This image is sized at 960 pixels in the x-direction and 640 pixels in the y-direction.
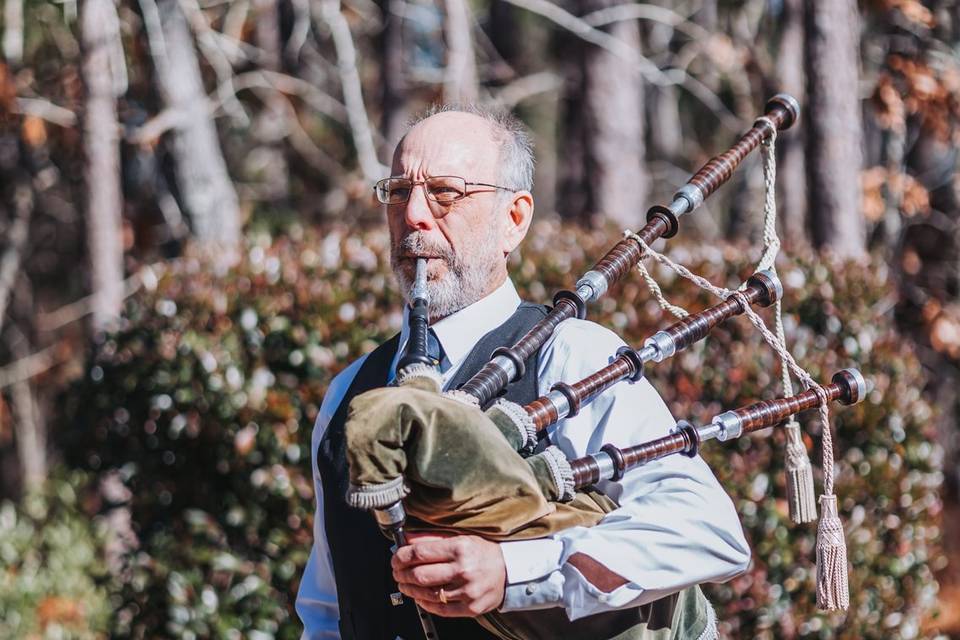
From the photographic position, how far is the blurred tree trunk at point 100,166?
6.52 m

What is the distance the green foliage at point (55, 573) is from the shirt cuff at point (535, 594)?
12.6 feet

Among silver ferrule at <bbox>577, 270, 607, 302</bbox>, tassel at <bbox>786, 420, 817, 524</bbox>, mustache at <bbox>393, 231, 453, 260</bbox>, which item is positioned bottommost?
tassel at <bbox>786, 420, 817, 524</bbox>

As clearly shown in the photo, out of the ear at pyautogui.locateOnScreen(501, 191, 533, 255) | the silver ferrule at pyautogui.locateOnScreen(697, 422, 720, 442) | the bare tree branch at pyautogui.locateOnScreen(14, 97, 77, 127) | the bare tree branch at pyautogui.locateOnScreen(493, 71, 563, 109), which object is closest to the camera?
the silver ferrule at pyautogui.locateOnScreen(697, 422, 720, 442)

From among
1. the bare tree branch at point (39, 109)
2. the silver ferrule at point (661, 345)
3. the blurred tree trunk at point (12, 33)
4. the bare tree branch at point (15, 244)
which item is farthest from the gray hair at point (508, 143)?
the bare tree branch at point (15, 244)

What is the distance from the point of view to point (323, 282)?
4.11 meters

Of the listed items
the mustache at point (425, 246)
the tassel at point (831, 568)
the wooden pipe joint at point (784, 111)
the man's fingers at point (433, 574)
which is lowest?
the tassel at point (831, 568)

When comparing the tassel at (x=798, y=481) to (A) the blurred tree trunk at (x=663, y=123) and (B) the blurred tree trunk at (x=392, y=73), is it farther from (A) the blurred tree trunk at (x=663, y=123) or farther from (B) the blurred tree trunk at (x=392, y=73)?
(A) the blurred tree trunk at (x=663, y=123)

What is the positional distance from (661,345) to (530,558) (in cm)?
49

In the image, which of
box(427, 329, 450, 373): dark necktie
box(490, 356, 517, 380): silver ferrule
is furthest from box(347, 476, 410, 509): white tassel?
box(427, 329, 450, 373): dark necktie

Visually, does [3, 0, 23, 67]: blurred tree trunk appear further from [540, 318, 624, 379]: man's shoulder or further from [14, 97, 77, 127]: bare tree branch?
[540, 318, 624, 379]: man's shoulder

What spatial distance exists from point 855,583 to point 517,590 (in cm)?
276

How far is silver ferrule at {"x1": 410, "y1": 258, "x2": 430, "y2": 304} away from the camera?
2.11 m

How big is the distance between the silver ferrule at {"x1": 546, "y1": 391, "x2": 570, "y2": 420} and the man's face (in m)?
0.41

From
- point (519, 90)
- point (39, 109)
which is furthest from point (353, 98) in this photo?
point (519, 90)
